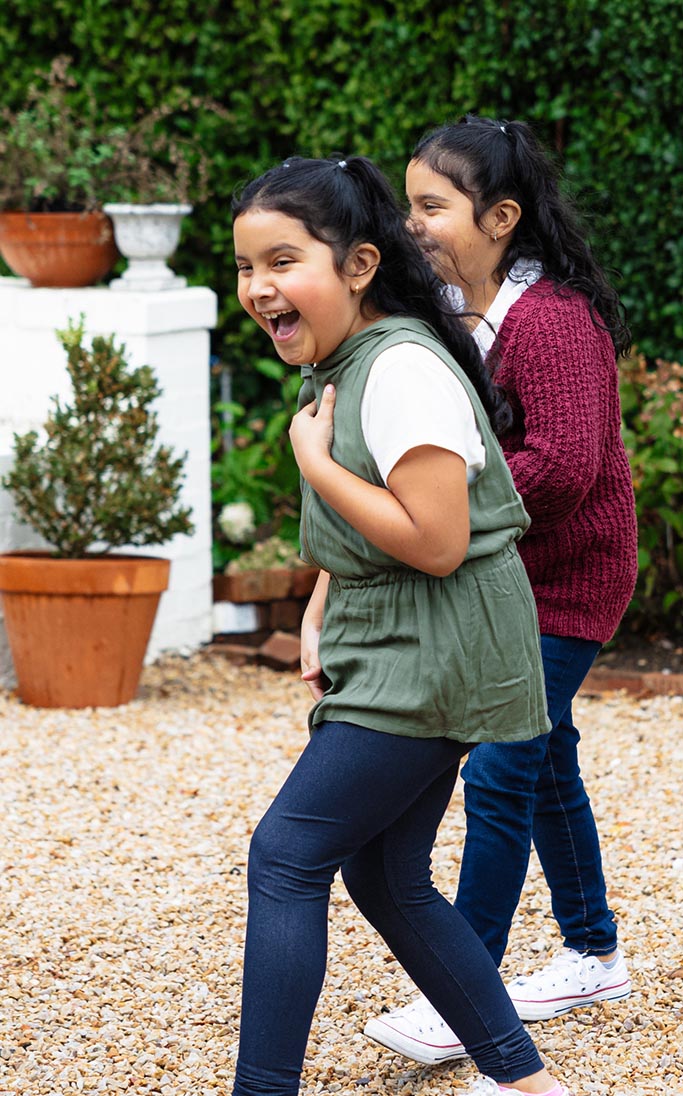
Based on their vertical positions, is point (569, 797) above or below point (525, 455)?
below

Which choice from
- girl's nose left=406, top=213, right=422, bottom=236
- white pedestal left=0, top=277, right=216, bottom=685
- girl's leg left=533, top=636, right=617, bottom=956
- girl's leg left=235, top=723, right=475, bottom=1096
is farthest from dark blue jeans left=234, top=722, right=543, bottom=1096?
white pedestal left=0, top=277, right=216, bottom=685

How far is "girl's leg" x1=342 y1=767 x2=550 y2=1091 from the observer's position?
2.00 meters

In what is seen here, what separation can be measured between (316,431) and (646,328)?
13.1 feet

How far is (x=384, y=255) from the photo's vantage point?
1.94m

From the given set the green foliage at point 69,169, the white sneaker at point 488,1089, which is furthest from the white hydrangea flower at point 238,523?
the white sneaker at point 488,1089

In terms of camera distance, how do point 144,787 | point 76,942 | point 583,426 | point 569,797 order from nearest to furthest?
1. point 583,426
2. point 569,797
3. point 76,942
4. point 144,787

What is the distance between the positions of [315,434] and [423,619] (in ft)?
0.98

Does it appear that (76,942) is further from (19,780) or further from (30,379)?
(30,379)

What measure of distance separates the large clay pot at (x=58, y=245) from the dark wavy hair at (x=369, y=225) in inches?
137

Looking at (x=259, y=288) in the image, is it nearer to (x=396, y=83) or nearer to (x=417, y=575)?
(x=417, y=575)

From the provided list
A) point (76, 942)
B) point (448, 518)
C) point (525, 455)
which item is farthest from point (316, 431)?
point (76, 942)

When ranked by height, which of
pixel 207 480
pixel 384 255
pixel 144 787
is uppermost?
pixel 384 255

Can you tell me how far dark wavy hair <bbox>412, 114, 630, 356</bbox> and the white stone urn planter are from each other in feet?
9.75

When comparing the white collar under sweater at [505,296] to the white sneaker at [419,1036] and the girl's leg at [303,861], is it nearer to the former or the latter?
the girl's leg at [303,861]
